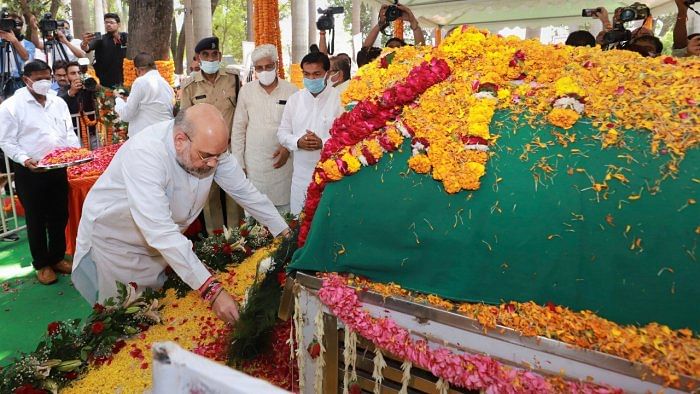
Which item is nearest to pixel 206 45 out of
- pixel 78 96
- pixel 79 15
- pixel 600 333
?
pixel 78 96

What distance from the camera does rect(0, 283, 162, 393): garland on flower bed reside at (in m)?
2.23

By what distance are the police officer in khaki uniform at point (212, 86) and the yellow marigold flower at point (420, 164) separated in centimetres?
361

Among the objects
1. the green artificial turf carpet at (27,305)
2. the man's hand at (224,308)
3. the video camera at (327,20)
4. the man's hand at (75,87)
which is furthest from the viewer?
the video camera at (327,20)

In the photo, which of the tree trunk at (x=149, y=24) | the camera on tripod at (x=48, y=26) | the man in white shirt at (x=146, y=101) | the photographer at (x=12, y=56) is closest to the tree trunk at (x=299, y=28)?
the camera on tripod at (x=48, y=26)

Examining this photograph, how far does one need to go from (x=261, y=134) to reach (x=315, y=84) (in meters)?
0.78

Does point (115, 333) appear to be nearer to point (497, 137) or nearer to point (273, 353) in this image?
point (273, 353)

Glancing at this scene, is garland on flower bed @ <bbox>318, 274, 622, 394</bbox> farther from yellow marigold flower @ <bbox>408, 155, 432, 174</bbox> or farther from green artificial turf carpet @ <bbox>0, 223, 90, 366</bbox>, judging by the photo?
green artificial turf carpet @ <bbox>0, 223, 90, 366</bbox>

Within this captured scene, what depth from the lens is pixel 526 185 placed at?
195cm

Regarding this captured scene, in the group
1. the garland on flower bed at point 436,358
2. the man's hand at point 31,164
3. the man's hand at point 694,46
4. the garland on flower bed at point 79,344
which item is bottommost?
the garland on flower bed at point 79,344

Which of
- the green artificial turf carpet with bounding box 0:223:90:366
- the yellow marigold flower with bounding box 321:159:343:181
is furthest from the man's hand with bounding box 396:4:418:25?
the green artificial turf carpet with bounding box 0:223:90:366

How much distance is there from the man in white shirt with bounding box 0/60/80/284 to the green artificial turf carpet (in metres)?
0.19

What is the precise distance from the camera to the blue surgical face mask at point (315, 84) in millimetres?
4617

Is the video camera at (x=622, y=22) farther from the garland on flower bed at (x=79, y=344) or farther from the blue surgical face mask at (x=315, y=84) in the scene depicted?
the garland on flower bed at (x=79, y=344)

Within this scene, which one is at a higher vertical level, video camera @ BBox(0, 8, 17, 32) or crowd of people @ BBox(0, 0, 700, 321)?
video camera @ BBox(0, 8, 17, 32)
